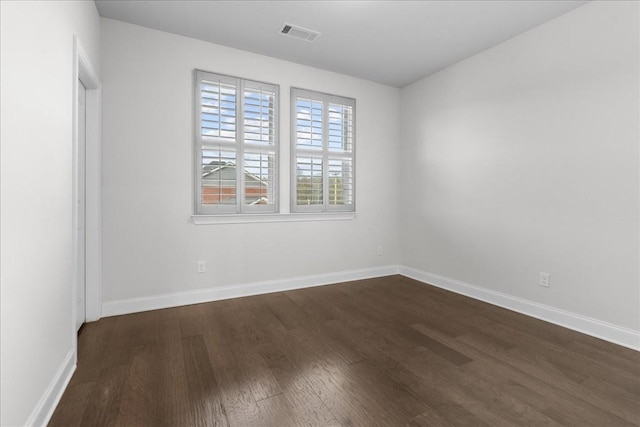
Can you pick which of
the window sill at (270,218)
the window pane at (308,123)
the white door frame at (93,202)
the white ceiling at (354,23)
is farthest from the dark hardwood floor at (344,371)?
the white ceiling at (354,23)

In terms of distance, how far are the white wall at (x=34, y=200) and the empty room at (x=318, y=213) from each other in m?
0.02

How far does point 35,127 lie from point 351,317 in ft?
8.46

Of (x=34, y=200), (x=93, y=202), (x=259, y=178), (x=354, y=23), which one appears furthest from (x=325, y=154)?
(x=34, y=200)

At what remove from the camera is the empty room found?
1.56 meters

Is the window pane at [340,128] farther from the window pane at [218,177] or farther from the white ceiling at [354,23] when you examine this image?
the window pane at [218,177]

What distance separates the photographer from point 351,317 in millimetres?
2865

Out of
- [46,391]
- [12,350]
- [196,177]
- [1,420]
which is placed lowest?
[46,391]

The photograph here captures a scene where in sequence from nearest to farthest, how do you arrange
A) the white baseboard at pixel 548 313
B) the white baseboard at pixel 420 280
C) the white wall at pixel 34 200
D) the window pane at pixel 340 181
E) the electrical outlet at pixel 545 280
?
1. the white wall at pixel 34 200
2. the white baseboard at pixel 548 313
3. the white baseboard at pixel 420 280
4. the electrical outlet at pixel 545 280
5. the window pane at pixel 340 181

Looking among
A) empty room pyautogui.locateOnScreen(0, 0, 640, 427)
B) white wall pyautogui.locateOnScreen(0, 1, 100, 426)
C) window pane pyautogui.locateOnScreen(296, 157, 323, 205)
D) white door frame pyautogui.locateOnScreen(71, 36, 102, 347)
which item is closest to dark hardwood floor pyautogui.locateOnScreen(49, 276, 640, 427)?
empty room pyautogui.locateOnScreen(0, 0, 640, 427)

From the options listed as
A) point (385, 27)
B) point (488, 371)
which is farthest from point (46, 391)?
point (385, 27)

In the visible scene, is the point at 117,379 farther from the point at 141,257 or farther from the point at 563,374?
the point at 563,374

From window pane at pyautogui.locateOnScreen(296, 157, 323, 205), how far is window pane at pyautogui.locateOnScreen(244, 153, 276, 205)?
346mm

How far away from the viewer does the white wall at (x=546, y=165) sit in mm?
2363

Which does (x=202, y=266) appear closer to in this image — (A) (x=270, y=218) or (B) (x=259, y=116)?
(A) (x=270, y=218)
